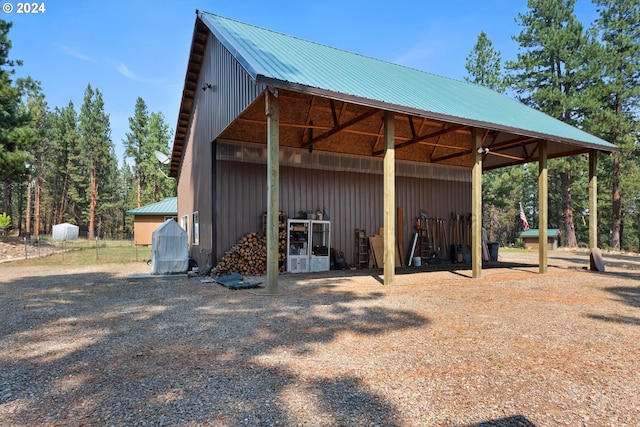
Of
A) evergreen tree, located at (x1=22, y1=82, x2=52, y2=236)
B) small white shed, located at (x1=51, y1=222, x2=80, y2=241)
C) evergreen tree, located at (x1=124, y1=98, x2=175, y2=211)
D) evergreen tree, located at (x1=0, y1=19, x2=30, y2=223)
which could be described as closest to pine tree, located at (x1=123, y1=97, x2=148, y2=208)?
evergreen tree, located at (x1=124, y1=98, x2=175, y2=211)

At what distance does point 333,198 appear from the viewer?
1214 cm

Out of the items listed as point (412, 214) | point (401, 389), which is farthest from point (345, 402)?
point (412, 214)

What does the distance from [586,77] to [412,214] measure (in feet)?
60.6

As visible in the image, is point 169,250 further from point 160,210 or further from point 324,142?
point 160,210

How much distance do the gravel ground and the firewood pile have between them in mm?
2930

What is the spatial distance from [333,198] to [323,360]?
348 inches

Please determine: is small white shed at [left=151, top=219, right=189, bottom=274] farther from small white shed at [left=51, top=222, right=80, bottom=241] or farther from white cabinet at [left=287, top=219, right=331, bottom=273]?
small white shed at [left=51, top=222, right=80, bottom=241]

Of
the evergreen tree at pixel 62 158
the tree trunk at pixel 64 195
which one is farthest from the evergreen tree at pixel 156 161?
the tree trunk at pixel 64 195

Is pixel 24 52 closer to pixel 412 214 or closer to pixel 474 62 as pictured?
pixel 412 214

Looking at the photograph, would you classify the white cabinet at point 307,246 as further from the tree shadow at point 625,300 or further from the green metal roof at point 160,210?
the green metal roof at point 160,210

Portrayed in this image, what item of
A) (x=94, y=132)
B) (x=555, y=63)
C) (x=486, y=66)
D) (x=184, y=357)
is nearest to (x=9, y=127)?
(x=184, y=357)

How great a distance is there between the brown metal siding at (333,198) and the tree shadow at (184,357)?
3.85 metres

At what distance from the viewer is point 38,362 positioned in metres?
3.55

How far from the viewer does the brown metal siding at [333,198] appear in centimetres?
1048
